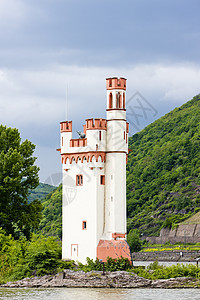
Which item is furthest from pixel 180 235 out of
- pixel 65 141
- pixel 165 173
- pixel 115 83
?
pixel 115 83

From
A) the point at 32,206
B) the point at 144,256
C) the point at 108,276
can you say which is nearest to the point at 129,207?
the point at 144,256

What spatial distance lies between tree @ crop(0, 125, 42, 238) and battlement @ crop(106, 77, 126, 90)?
960cm

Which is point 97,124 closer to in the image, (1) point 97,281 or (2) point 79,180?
(2) point 79,180

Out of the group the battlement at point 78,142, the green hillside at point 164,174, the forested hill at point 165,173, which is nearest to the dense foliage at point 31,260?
the battlement at point 78,142

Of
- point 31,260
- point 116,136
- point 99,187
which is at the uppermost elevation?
point 116,136

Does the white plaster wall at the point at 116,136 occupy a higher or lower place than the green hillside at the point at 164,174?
lower

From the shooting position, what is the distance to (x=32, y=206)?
54750mm

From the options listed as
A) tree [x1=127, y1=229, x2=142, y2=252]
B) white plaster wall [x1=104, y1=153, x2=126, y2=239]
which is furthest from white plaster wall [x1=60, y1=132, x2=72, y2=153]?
tree [x1=127, y1=229, x2=142, y2=252]

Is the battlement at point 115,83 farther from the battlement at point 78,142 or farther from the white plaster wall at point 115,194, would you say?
the white plaster wall at point 115,194

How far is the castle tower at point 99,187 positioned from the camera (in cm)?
4634

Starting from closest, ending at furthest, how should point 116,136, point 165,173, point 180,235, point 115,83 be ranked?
point 116,136 → point 115,83 → point 180,235 → point 165,173

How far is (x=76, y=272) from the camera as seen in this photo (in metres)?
45.2

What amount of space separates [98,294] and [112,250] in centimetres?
543

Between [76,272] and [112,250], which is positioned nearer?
[76,272]
